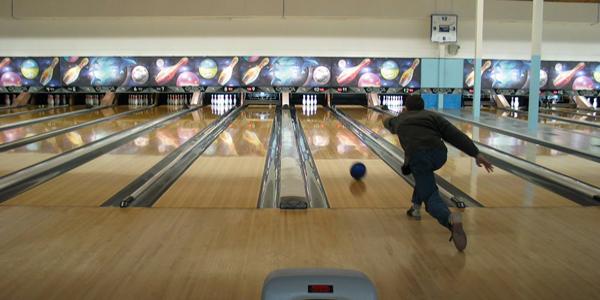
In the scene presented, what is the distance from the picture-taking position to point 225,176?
4859 millimetres

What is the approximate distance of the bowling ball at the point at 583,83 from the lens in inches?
474

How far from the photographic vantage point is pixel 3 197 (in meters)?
4.07

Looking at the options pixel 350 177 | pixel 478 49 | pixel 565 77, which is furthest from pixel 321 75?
pixel 350 177

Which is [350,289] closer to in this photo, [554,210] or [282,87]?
[554,210]

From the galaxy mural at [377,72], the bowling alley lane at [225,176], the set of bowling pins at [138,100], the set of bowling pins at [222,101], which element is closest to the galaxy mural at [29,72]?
the set of bowling pins at [138,100]

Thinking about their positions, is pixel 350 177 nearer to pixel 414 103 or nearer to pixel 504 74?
pixel 414 103

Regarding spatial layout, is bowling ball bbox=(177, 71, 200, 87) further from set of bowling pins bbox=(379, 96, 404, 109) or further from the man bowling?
the man bowling

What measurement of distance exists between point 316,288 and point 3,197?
314 cm

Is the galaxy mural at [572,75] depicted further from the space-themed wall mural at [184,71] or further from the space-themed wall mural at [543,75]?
the space-themed wall mural at [184,71]

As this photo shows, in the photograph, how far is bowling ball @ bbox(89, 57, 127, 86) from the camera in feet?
37.7

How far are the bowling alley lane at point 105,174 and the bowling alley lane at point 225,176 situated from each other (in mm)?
404

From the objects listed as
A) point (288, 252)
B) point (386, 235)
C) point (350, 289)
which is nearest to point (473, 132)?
point (386, 235)

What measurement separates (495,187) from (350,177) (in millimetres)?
1107

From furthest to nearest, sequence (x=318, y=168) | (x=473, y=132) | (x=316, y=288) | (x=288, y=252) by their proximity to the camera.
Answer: (x=473, y=132)
(x=318, y=168)
(x=288, y=252)
(x=316, y=288)
